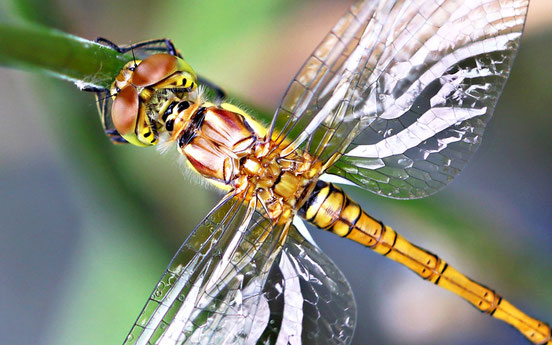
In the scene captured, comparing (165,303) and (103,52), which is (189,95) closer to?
(103,52)

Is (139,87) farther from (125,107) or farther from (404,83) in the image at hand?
(404,83)

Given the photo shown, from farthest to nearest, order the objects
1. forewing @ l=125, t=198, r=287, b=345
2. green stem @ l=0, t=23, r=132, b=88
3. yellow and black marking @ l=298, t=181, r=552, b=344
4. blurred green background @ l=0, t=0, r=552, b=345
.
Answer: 1. blurred green background @ l=0, t=0, r=552, b=345
2. yellow and black marking @ l=298, t=181, r=552, b=344
3. forewing @ l=125, t=198, r=287, b=345
4. green stem @ l=0, t=23, r=132, b=88

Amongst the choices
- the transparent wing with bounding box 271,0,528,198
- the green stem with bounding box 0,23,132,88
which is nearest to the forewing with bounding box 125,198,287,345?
the transparent wing with bounding box 271,0,528,198

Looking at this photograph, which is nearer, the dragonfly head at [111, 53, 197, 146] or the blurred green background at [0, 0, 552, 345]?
the dragonfly head at [111, 53, 197, 146]

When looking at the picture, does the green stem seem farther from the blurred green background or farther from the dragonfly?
the blurred green background

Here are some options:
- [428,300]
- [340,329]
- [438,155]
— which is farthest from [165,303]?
[428,300]

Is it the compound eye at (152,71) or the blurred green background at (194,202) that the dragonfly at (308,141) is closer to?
the compound eye at (152,71)
